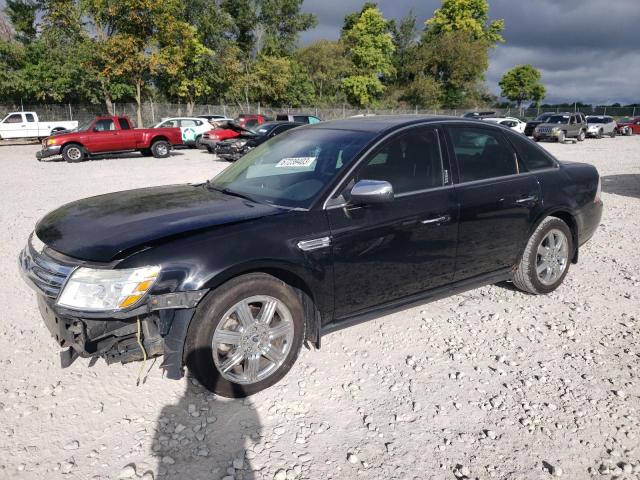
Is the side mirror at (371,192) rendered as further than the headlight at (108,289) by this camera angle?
Yes

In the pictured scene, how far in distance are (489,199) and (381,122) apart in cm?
108

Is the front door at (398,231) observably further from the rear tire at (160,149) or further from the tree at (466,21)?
the tree at (466,21)

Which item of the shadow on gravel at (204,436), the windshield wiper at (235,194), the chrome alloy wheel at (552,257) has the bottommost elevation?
the shadow on gravel at (204,436)

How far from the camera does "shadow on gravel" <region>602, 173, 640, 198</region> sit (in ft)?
33.8

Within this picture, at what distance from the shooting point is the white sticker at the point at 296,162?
11.5 ft

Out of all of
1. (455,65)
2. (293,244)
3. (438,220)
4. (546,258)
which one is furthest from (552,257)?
(455,65)

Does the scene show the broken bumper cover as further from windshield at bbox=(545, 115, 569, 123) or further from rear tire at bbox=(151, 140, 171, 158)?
windshield at bbox=(545, 115, 569, 123)

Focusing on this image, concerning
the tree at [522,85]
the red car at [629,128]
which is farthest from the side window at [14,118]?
the tree at [522,85]

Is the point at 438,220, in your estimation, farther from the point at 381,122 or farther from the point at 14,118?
the point at 14,118

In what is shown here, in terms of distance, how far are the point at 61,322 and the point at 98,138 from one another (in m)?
16.7

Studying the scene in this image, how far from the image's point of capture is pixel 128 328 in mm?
2637

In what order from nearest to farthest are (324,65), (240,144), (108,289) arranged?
(108,289) → (240,144) → (324,65)

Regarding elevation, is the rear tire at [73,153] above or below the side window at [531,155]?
below

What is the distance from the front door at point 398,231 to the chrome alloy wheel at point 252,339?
1.39 ft
